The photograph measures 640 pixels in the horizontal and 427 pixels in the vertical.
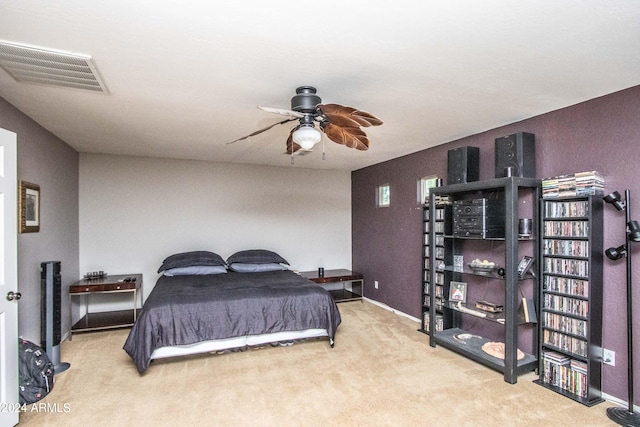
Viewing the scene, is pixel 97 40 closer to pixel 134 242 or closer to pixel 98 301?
pixel 134 242

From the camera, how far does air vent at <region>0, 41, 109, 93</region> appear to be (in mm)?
1916

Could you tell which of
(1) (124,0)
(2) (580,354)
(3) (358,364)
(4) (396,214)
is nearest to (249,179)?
Result: (4) (396,214)

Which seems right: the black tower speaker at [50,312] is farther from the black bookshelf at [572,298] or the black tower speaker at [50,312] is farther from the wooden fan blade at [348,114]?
the black bookshelf at [572,298]

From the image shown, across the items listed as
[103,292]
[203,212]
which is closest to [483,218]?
[203,212]

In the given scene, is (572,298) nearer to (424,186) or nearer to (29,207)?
(424,186)

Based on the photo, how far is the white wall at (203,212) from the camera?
485 cm

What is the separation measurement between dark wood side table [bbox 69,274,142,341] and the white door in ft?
6.42

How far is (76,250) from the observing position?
4.57 m

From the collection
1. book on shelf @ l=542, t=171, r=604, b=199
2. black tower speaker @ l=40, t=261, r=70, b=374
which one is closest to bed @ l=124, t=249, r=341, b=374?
black tower speaker @ l=40, t=261, r=70, b=374

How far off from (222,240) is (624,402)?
4.86 metres

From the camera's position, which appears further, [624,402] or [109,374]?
[109,374]

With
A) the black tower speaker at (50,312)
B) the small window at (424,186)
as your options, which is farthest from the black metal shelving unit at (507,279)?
the black tower speaker at (50,312)

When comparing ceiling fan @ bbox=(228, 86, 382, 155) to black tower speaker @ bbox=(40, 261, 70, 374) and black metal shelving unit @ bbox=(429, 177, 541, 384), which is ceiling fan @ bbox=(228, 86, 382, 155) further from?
black tower speaker @ bbox=(40, 261, 70, 374)

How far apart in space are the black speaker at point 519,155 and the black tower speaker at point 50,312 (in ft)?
13.6
